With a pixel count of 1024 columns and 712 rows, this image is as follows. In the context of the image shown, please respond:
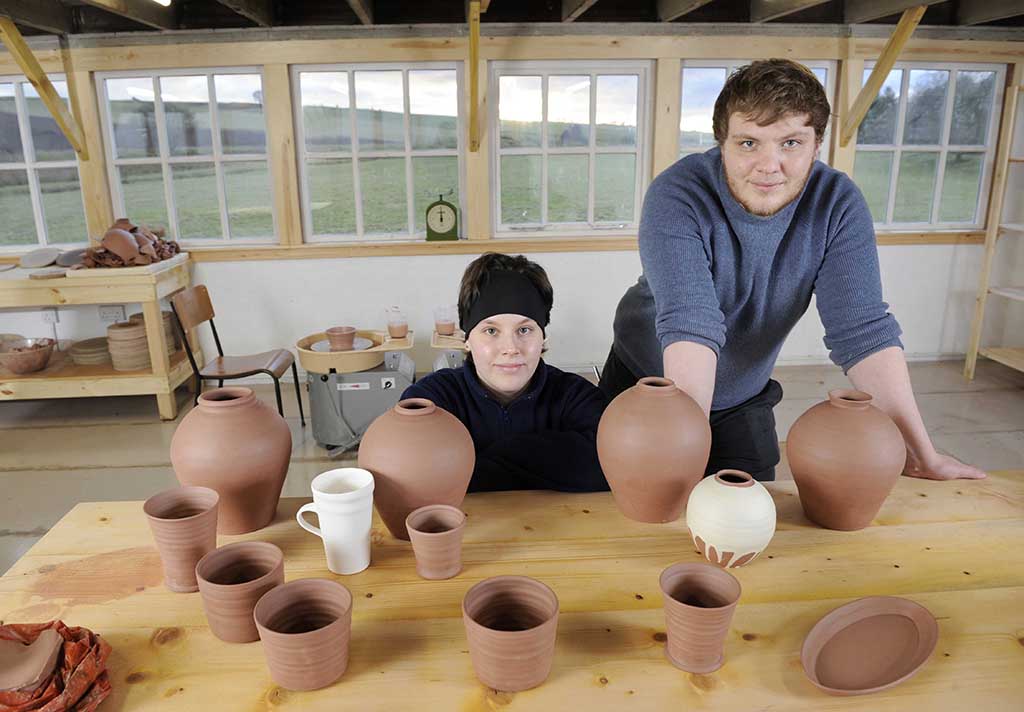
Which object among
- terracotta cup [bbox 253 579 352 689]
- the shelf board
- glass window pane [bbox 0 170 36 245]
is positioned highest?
glass window pane [bbox 0 170 36 245]

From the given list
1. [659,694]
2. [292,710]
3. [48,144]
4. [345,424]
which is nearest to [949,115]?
[345,424]

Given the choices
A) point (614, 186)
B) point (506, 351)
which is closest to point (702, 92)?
point (614, 186)

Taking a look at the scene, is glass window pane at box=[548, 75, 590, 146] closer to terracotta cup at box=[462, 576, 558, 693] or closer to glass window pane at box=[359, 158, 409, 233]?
glass window pane at box=[359, 158, 409, 233]

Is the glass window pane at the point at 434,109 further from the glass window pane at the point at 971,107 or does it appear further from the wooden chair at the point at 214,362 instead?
the glass window pane at the point at 971,107

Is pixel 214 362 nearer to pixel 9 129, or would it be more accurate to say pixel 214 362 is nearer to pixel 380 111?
pixel 380 111

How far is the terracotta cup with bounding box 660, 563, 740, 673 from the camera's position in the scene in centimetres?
85

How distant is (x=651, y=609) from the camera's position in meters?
1.00

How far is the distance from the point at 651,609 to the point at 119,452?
3.17m

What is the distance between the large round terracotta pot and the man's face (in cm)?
102

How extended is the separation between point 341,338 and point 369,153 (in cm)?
141

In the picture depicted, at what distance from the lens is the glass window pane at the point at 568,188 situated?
14.3 feet

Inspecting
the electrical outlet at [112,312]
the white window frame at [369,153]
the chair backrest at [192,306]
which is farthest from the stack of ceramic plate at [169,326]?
the white window frame at [369,153]

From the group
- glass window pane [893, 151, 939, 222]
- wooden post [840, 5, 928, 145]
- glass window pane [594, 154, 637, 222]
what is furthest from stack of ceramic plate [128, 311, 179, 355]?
glass window pane [893, 151, 939, 222]

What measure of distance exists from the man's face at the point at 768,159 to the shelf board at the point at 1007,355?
360 centimetres
